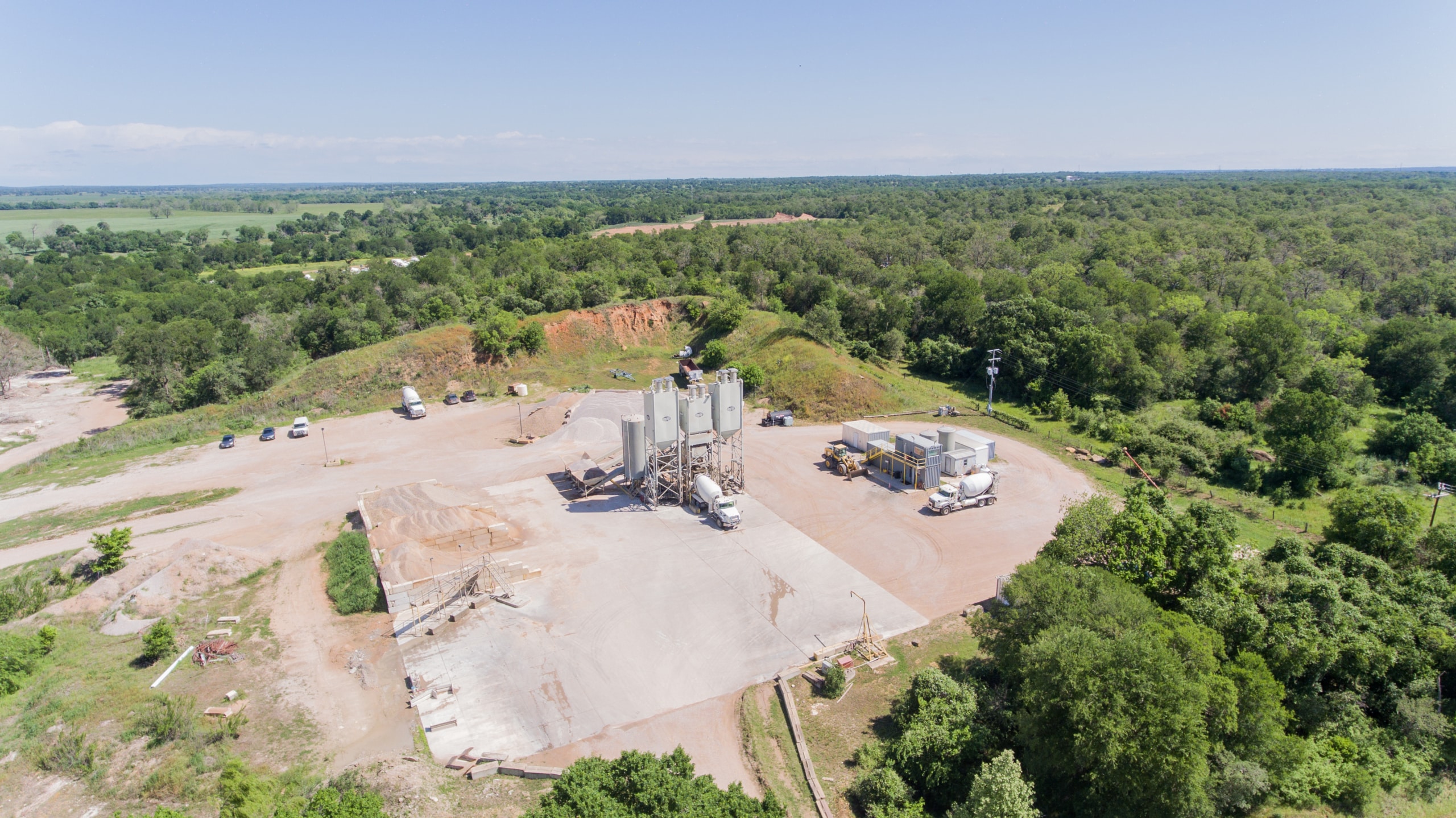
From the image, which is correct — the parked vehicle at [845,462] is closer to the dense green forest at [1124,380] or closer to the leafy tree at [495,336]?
the dense green forest at [1124,380]

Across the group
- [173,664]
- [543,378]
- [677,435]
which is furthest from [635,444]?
[543,378]

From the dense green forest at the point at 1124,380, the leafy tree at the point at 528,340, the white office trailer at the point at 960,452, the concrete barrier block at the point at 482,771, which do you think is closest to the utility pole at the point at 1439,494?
the dense green forest at the point at 1124,380

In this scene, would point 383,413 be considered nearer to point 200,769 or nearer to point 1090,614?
point 200,769

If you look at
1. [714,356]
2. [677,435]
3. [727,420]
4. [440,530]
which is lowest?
[440,530]

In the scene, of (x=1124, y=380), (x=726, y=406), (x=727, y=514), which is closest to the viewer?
(x=727, y=514)

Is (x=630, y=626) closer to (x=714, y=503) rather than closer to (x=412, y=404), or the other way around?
(x=714, y=503)

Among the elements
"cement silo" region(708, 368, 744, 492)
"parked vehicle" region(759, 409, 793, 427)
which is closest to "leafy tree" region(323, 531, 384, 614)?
"cement silo" region(708, 368, 744, 492)

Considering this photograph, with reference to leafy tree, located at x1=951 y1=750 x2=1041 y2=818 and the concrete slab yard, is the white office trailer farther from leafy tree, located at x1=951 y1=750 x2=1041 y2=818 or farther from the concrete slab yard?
leafy tree, located at x1=951 y1=750 x2=1041 y2=818
